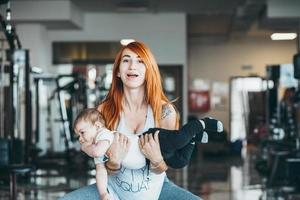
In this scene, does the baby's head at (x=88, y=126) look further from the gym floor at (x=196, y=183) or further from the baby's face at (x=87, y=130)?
the gym floor at (x=196, y=183)

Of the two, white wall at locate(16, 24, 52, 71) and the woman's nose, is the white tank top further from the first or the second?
white wall at locate(16, 24, 52, 71)

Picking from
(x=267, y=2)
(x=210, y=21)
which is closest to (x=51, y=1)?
(x=267, y=2)

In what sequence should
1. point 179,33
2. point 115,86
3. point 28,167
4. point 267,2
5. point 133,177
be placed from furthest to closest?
point 179,33
point 267,2
point 28,167
point 115,86
point 133,177

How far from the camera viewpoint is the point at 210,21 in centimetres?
1477

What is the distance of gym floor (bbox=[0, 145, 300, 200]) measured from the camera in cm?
679

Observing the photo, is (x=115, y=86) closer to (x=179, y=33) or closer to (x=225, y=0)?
(x=225, y=0)

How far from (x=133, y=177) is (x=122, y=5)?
389 inches

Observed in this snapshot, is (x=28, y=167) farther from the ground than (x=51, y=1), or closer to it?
closer to it

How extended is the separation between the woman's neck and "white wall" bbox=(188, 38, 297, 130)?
15124mm

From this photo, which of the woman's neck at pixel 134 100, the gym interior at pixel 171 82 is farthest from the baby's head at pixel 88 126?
the gym interior at pixel 171 82

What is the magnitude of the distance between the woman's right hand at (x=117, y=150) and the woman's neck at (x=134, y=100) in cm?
16

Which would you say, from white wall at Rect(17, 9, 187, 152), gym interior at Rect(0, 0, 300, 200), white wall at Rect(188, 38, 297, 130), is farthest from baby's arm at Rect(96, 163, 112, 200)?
white wall at Rect(188, 38, 297, 130)

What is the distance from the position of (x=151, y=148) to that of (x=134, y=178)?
0.45 feet

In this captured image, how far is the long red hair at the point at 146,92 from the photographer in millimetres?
1973
